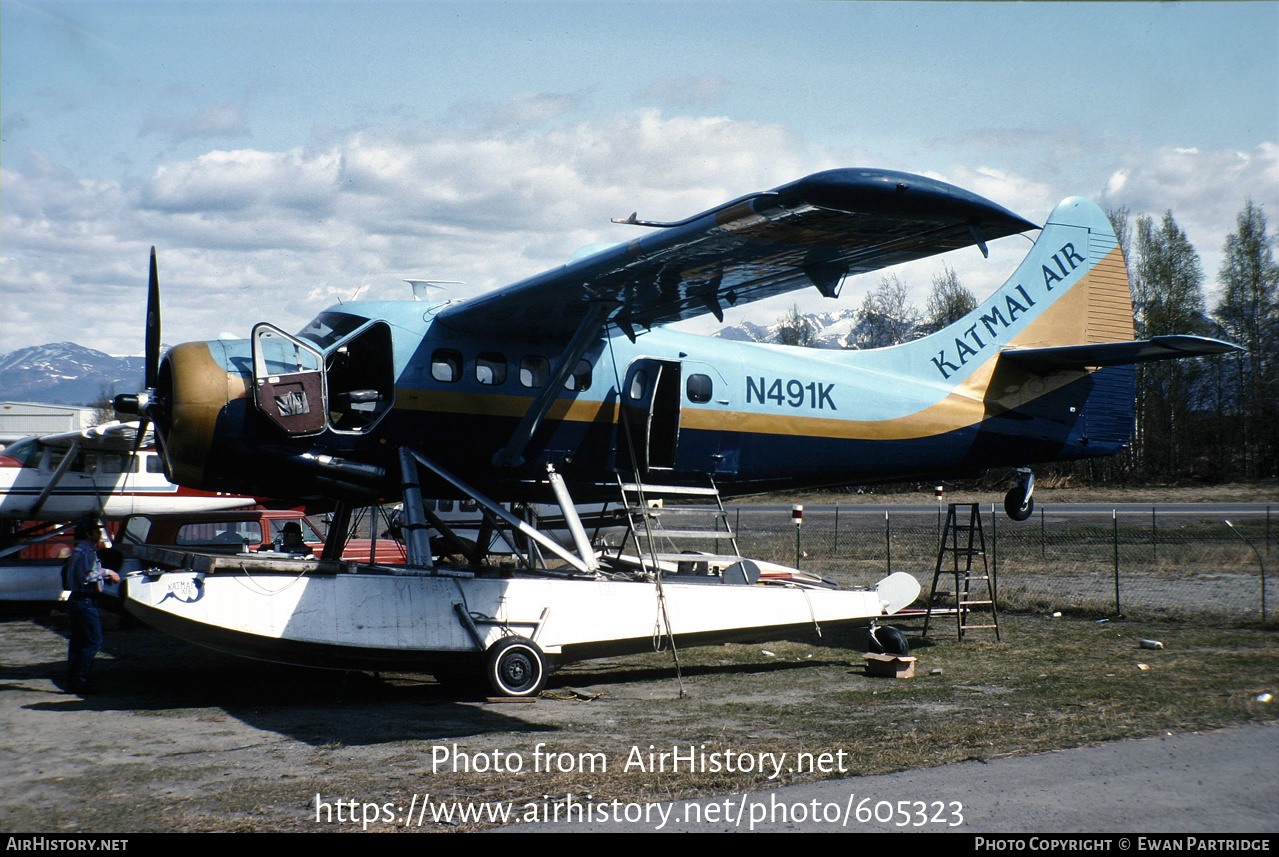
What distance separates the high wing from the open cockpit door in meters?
1.49

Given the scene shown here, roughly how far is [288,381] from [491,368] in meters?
2.19

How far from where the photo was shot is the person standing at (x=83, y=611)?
9.41 m

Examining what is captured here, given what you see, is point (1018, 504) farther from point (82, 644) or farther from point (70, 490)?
point (70, 490)

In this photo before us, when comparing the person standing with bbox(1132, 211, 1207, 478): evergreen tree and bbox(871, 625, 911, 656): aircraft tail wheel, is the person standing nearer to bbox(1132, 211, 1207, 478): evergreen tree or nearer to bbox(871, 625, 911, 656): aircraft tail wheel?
bbox(871, 625, 911, 656): aircraft tail wheel

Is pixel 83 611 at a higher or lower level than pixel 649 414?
lower

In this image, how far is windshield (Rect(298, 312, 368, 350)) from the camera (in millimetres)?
9781

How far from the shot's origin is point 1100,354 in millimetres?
12578

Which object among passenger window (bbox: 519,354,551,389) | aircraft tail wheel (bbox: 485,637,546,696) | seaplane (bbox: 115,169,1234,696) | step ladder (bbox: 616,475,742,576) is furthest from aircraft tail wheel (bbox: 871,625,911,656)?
passenger window (bbox: 519,354,551,389)

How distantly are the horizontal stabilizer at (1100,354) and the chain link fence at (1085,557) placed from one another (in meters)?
2.72

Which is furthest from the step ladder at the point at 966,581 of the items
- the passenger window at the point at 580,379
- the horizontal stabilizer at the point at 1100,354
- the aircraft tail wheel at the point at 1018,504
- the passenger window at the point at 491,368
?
the passenger window at the point at 491,368

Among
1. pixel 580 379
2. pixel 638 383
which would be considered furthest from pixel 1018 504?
pixel 580 379

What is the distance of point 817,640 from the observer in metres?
12.7

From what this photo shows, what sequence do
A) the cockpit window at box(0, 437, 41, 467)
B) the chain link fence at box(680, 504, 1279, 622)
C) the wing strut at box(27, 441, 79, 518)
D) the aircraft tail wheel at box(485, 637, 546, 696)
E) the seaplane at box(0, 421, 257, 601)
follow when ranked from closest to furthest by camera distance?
the aircraft tail wheel at box(485, 637, 546, 696) → the chain link fence at box(680, 504, 1279, 622) → the wing strut at box(27, 441, 79, 518) → the seaplane at box(0, 421, 257, 601) → the cockpit window at box(0, 437, 41, 467)

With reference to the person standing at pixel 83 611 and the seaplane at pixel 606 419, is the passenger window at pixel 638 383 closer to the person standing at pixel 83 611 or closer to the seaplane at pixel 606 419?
the seaplane at pixel 606 419
